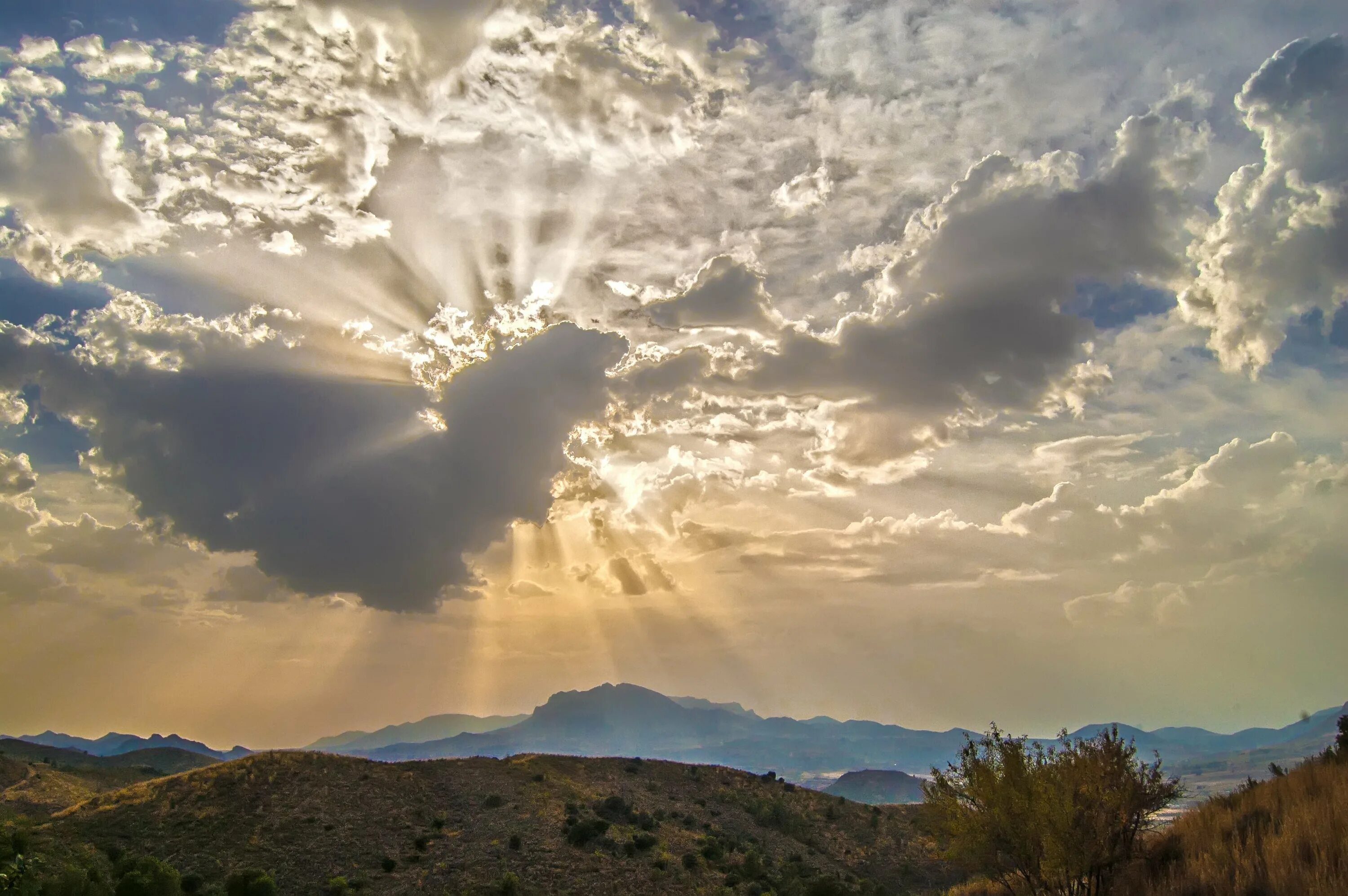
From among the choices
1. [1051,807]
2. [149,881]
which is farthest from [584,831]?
[1051,807]

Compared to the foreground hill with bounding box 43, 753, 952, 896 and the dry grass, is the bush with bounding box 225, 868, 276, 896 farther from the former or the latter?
the dry grass

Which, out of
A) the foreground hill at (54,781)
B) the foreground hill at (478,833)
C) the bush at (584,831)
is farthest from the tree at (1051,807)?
the foreground hill at (54,781)

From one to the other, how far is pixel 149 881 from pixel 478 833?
23.5 metres

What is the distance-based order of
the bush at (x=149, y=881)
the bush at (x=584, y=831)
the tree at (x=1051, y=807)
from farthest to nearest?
the bush at (x=584, y=831), the bush at (x=149, y=881), the tree at (x=1051, y=807)

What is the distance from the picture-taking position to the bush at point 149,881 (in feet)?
109

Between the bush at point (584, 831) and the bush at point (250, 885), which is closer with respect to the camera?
the bush at point (250, 885)

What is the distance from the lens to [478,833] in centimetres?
5312

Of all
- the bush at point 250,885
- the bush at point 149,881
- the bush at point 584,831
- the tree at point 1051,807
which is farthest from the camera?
the bush at point 584,831

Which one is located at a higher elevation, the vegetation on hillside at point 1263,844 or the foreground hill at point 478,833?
the vegetation on hillside at point 1263,844

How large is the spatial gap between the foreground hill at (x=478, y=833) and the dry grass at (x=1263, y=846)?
17.3 metres

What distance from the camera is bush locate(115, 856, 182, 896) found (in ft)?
109

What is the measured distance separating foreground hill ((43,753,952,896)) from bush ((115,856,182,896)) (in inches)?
267

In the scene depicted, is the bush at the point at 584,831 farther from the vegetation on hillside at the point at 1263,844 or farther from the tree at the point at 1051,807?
the vegetation on hillside at the point at 1263,844

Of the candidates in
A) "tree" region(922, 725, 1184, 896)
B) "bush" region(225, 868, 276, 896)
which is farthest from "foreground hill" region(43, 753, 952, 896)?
Result: "tree" region(922, 725, 1184, 896)
